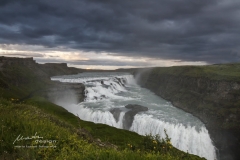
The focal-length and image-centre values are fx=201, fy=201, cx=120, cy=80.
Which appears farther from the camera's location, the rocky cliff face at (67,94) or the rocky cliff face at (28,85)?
the rocky cliff face at (28,85)

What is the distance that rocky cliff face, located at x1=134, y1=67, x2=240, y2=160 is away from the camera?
153ft

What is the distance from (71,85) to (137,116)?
1328 inches

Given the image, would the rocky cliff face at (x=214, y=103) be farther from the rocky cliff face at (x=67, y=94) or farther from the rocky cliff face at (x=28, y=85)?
the rocky cliff face at (x=28, y=85)

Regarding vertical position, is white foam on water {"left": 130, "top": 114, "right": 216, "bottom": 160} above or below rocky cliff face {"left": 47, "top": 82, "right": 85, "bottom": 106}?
below

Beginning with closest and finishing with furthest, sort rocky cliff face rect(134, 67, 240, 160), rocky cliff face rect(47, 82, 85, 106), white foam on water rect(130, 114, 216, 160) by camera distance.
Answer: white foam on water rect(130, 114, 216, 160), rocky cliff face rect(134, 67, 240, 160), rocky cliff face rect(47, 82, 85, 106)

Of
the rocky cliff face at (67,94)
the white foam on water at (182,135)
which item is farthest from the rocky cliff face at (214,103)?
the rocky cliff face at (67,94)

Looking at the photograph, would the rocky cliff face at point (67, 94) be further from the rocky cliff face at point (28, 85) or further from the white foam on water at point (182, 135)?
the white foam on water at point (182, 135)

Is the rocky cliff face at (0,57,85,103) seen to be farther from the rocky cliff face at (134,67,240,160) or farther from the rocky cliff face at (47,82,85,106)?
the rocky cliff face at (134,67,240,160)

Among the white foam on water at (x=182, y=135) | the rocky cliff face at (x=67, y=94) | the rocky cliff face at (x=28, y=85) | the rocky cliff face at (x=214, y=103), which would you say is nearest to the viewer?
the white foam on water at (x=182, y=135)

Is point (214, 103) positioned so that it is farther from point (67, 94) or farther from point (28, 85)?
point (28, 85)

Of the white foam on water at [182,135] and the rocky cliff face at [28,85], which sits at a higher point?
the rocky cliff face at [28,85]

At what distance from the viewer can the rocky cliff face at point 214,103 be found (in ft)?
153

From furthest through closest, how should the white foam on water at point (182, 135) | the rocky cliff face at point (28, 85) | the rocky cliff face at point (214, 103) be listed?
the rocky cliff face at point (28, 85) → the rocky cliff face at point (214, 103) → the white foam on water at point (182, 135)

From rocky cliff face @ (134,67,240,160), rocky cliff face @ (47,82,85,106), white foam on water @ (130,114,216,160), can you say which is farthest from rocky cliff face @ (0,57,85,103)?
rocky cliff face @ (134,67,240,160)
